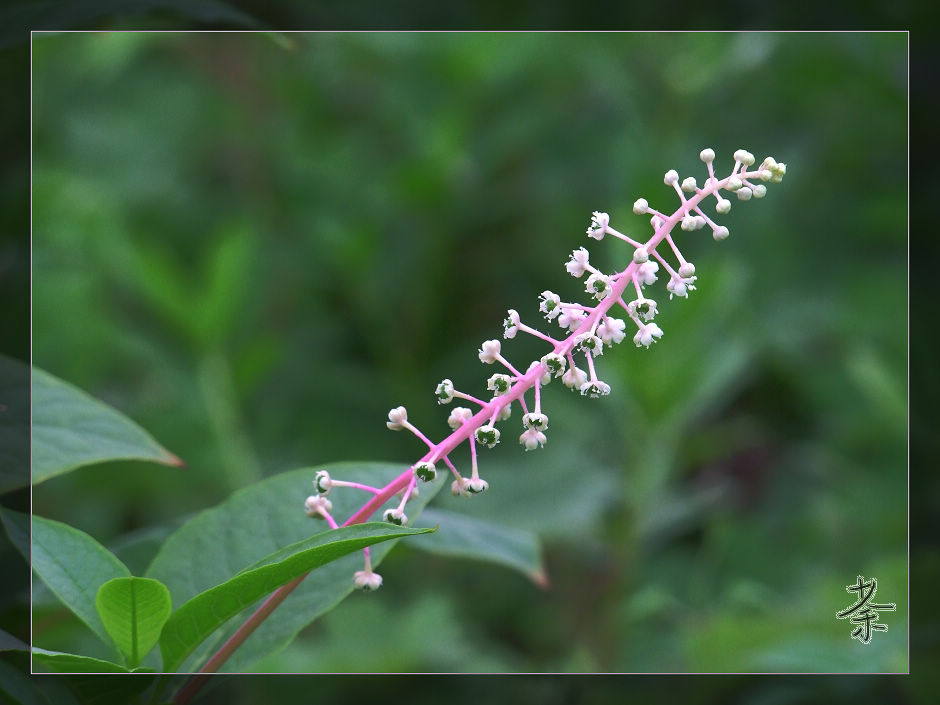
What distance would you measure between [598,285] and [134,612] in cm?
26

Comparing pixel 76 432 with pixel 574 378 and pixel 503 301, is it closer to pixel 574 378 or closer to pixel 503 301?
pixel 574 378

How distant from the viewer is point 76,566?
46cm

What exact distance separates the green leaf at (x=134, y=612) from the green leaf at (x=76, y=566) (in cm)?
2

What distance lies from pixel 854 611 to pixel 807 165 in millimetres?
934

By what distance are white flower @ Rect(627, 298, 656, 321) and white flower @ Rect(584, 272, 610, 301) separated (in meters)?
0.01

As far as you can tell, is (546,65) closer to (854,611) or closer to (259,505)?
(854,611)

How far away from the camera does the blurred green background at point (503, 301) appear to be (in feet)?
3.58

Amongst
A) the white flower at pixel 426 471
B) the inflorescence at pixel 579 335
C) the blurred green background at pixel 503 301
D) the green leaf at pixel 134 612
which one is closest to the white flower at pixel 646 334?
the inflorescence at pixel 579 335

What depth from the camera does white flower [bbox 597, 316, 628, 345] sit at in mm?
414

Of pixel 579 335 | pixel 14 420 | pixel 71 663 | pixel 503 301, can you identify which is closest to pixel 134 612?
pixel 71 663

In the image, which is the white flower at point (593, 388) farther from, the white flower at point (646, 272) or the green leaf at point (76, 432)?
the green leaf at point (76, 432)

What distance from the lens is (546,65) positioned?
1.53 m

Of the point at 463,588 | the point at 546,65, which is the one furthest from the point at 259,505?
the point at 546,65

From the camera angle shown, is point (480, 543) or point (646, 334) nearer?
point (646, 334)
